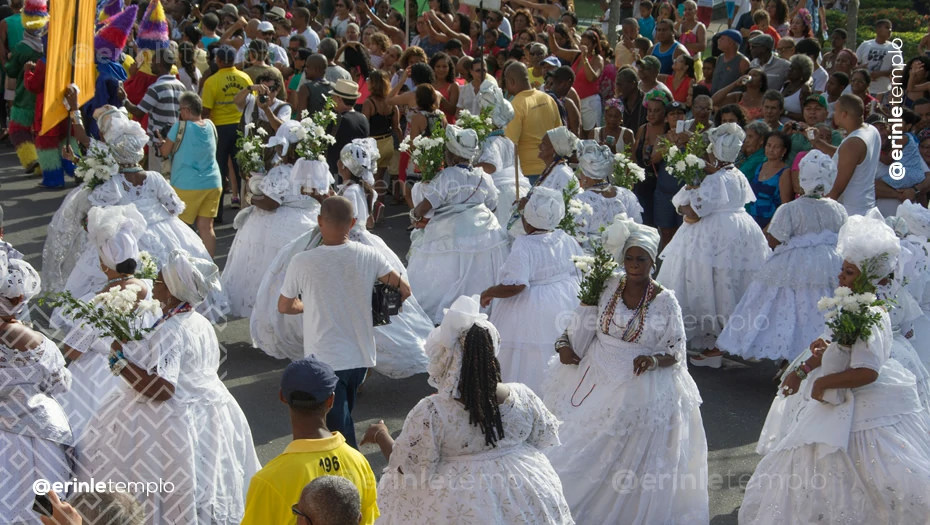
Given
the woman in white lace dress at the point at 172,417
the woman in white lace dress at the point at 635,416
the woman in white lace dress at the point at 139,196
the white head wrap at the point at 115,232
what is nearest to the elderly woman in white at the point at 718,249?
the woman in white lace dress at the point at 635,416

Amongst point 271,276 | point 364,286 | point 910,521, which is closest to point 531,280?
point 364,286

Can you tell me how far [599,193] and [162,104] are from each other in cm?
593

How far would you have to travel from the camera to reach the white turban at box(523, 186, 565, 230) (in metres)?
7.41

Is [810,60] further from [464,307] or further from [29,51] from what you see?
[29,51]

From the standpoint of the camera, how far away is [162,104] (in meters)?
12.4

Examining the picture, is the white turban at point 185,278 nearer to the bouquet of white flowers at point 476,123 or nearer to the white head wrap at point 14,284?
the white head wrap at point 14,284

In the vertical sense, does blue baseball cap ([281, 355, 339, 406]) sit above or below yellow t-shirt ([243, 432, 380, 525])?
above

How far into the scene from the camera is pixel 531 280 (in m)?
7.52

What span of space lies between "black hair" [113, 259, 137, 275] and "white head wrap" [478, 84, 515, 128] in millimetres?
4893

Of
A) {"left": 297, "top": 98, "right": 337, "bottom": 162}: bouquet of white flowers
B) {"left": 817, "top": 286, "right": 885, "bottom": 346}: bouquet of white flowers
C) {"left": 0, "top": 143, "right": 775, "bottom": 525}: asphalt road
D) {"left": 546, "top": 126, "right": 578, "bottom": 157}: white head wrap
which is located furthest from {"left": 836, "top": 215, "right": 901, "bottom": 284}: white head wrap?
{"left": 297, "top": 98, "right": 337, "bottom": 162}: bouquet of white flowers

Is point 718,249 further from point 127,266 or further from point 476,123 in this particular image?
point 127,266

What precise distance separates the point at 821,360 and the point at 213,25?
12259 millimetres

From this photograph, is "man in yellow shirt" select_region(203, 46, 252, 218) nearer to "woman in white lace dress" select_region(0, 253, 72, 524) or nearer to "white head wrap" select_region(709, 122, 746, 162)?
"white head wrap" select_region(709, 122, 746, 162)

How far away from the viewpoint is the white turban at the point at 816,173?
809 cm
